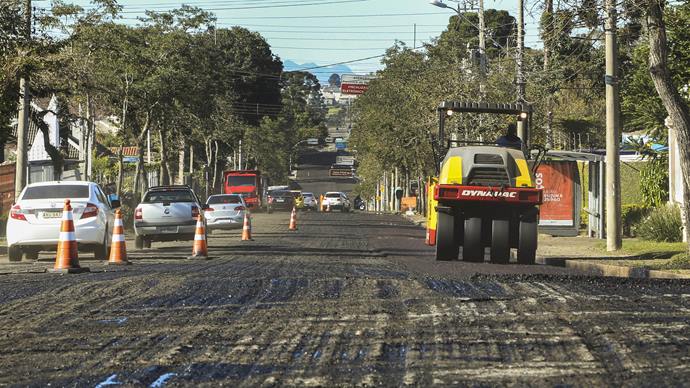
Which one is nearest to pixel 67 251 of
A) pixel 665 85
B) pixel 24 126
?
pixel 665 85

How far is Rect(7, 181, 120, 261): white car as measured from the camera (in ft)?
65.3

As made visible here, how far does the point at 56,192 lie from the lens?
20562mm

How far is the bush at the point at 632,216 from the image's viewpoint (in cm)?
3035

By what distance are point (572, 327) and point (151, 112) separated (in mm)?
38113

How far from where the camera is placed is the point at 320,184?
15112 centimetres

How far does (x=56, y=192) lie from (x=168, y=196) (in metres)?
6.14

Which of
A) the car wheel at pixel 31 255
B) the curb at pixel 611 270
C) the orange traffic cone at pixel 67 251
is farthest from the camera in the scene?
the car wheel at pixel 31 255

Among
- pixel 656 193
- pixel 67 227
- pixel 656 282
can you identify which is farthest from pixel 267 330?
pixel 656 193

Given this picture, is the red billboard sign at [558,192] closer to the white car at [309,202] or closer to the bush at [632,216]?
the bush at [632,216]

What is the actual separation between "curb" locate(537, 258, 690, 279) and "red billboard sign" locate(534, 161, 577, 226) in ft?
27.1

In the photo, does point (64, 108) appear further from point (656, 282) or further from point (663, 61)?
point (656, 282)

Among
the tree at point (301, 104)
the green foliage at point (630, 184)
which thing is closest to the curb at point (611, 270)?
the green foliage at point (630, 184)

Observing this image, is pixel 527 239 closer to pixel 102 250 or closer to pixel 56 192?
pixel 102 250

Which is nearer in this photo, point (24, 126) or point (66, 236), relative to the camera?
point (66, 236)
